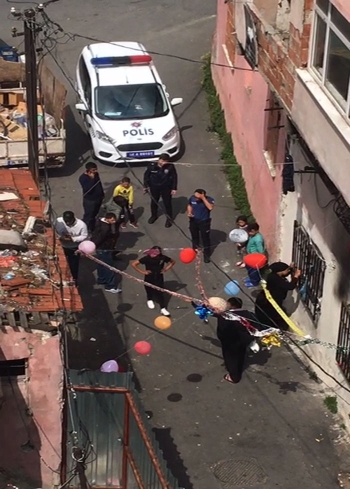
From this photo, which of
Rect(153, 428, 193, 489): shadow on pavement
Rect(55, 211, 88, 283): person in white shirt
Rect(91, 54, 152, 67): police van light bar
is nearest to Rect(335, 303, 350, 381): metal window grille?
Rect(153, 428, 193, 489): shadow on pavement

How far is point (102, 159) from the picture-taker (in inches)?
758

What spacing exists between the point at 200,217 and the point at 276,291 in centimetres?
275

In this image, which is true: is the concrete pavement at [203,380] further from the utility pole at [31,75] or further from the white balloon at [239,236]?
the utility pole at [31,75]

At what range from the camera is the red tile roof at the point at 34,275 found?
9812mm

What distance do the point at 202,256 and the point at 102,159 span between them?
4.20 meters

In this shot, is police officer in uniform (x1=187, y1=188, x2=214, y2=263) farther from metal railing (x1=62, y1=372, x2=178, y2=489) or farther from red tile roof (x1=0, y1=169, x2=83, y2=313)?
metal railing (x1=62, y1=372, x2=178, y2=489)

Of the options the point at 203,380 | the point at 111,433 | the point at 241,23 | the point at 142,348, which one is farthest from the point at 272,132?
the point at 111,433

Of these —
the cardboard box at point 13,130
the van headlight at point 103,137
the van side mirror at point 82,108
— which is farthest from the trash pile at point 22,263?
the van side mirror at point 82,108

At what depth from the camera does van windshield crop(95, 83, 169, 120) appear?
1947 centimetres

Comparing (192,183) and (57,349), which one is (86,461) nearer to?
(57,349)

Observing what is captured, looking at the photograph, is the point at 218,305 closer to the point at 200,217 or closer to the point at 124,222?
the point at 200,217

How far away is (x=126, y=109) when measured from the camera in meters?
19.5

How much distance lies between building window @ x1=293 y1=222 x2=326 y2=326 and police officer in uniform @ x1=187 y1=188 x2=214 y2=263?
205cm

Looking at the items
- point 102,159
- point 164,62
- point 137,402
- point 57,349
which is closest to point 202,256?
point 102,159
